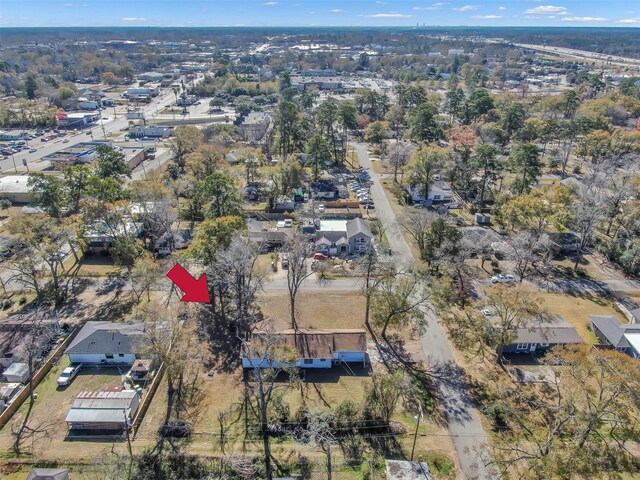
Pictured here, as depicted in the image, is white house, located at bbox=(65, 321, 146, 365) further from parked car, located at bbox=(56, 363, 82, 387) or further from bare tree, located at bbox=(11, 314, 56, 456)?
bare tree, located at bbox=(11, 314, 56, 456)

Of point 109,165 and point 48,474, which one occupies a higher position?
point 109,165

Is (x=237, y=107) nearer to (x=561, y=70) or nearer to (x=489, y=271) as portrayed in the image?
(x=489, y=271)

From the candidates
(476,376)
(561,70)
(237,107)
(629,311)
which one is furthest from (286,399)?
(561,70)

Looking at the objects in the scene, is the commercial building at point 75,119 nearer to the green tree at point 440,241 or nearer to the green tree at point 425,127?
the green tree at point 425,127

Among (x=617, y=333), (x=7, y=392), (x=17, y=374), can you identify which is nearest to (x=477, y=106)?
(x=617, y=333)

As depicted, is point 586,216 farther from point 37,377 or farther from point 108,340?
point 37,377

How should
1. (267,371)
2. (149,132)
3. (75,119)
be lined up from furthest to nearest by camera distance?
(75,119) < (149,132) < (267,371)
